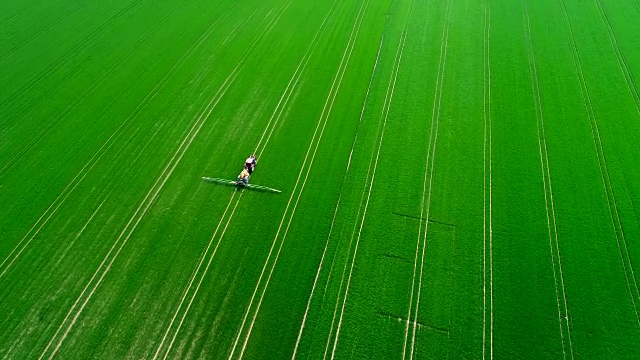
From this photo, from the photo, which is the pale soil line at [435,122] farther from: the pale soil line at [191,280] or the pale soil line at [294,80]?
the pale soil line at [191,280]

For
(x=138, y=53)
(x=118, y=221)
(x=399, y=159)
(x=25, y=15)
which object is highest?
(x=25, y=15)

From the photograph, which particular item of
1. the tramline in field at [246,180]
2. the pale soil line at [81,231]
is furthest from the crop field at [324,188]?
the tramline in field at [246,180]

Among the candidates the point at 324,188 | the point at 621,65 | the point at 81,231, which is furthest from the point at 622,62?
the point at 81,231

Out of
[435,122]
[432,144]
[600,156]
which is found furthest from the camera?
[435,122]

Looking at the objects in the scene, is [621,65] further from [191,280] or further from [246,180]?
[191,280]

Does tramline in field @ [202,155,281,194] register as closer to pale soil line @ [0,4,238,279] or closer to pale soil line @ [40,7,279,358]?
pale soil line @ [40,7,279,358]

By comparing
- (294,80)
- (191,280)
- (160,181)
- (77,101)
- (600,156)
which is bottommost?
(191,280)

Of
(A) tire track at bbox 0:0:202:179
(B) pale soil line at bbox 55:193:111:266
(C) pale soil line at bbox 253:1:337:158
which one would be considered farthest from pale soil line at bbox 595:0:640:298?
(A) tire track at bbox 0:0:202:179

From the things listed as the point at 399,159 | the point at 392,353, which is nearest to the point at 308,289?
the point at 392,353

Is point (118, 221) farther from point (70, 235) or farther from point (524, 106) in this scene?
point (524, 106)
